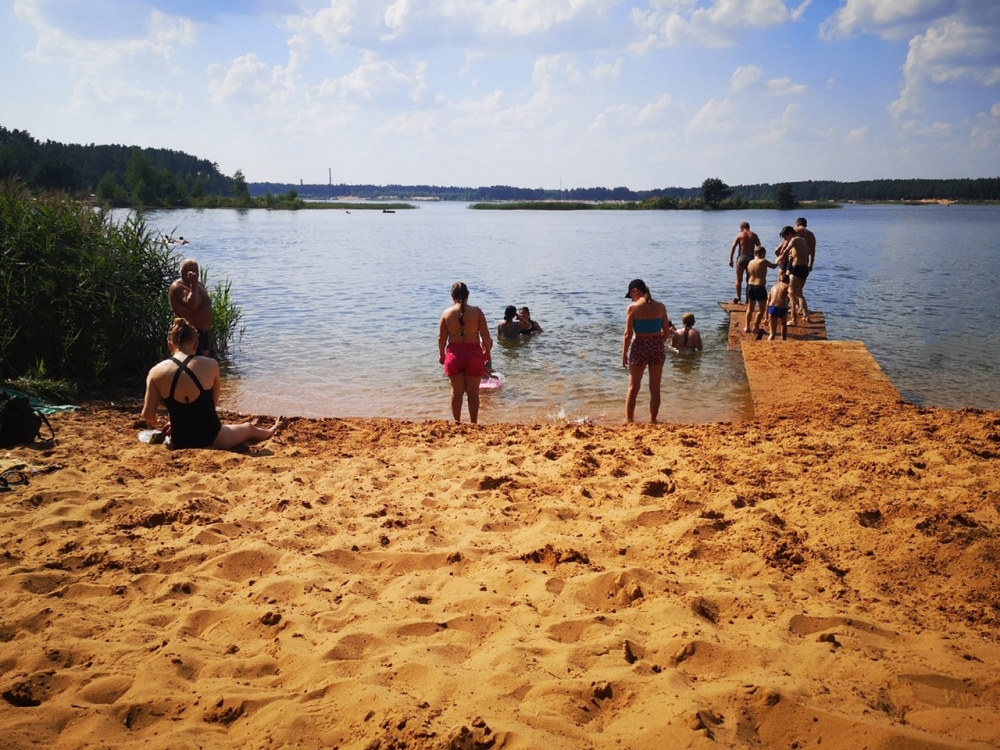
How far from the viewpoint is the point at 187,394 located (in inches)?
246

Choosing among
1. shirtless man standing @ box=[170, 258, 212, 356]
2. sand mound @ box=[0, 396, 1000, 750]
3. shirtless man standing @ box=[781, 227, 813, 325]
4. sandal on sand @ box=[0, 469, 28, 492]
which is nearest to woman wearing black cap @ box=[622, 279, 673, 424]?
sand mound @ box=[0, 396, 1000, 750]

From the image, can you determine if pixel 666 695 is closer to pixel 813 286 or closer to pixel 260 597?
pixel 260 597

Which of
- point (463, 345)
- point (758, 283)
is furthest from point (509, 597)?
point (758, 283)

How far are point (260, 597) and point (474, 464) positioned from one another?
2.51 meters

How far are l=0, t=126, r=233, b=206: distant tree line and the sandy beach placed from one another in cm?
5412

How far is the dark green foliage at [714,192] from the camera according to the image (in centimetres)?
11075

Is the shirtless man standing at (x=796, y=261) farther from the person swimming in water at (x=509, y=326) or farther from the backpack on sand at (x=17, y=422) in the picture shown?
the backpack on sand at (x=17, y=422)

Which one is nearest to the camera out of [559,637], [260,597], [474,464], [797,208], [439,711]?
[439,711]

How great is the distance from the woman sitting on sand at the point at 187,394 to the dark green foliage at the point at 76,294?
3478 millimetres

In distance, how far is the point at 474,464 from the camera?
598 centimetres

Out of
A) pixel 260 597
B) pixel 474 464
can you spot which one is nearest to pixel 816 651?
pixel 260 597

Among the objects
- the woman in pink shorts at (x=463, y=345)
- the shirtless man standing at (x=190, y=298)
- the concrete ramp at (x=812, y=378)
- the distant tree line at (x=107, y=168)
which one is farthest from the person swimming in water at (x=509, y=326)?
the distant tree line at (x=107, y=168)

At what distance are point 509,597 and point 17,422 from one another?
5.18 m

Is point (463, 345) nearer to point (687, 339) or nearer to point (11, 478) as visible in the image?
point (11, 478)
